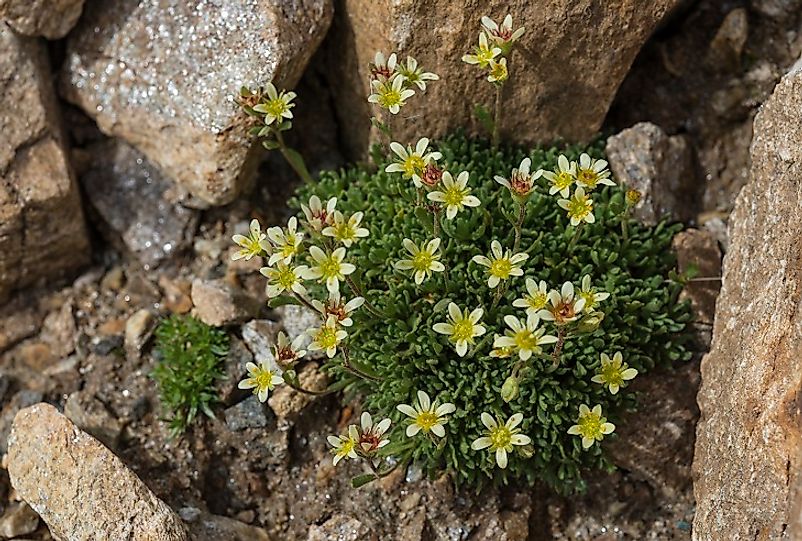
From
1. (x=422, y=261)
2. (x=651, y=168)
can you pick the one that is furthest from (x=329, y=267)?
(x=651, y=168)

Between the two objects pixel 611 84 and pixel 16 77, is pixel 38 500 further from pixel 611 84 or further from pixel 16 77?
pixel 611 84

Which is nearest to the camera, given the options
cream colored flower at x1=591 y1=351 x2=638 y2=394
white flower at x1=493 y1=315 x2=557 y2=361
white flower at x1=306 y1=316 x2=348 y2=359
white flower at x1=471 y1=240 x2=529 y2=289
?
white flower at x1=493 y1=315 x2=557 y2=361

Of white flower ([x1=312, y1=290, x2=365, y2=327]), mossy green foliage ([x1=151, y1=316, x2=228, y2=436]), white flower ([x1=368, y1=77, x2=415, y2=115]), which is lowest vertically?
mossy green foliage ([x1=151, y1=316, x2=228, y2=436])

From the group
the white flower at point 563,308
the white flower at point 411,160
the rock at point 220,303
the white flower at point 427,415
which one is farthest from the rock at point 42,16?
the white flower at point 563,308

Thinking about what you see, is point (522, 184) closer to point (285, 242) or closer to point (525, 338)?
point (525, 338)

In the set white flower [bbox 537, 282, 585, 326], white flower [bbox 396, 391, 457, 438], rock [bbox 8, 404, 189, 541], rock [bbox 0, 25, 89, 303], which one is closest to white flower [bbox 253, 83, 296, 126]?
rock [bbox 0, 25, 89, 303]

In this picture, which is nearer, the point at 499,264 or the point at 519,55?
the point at 499,264

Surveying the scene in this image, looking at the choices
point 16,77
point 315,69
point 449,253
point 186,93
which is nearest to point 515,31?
point 449,253

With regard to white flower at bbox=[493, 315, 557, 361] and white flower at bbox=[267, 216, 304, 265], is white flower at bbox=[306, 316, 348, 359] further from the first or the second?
white flower at bbox=[493, 315, 557, 361]
